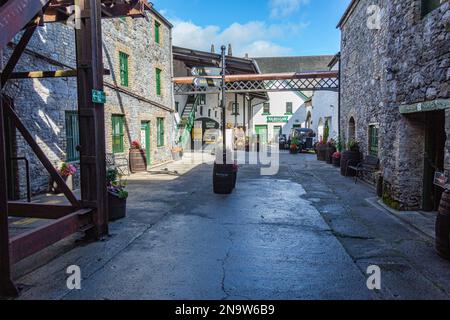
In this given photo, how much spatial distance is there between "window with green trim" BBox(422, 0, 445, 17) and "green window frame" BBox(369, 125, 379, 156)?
434 centimetres

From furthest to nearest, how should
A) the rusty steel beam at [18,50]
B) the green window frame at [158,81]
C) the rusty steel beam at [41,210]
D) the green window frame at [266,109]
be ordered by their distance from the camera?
the green window frame at [266,109] < the green window frame at [158,81] < the rusty steel beam at [41,210] < the rusty steel beam at [18,50]

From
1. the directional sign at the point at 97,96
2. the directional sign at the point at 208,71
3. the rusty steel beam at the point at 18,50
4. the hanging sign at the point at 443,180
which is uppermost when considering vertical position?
the directional sign at the point at 208,71

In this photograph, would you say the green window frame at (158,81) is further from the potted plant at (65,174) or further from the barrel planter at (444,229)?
the barrel planter at (444,229)

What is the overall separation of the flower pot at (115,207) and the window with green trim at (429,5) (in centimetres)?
701

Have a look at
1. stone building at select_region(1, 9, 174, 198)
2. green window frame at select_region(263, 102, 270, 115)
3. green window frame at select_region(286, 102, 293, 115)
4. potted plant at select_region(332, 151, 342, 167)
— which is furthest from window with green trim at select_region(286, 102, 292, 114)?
potted plant at select_region(332, 151, 342, 167)

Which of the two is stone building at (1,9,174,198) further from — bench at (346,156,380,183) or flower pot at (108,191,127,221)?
bench at (346,156,380,183)

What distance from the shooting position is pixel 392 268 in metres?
4.37

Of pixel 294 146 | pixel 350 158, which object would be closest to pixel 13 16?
pixel 350 158

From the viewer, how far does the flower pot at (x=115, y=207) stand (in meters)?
6.59

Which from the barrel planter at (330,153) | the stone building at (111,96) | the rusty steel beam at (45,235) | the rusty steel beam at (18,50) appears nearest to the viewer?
the rusty steel beam at (45,235)

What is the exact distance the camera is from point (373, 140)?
11.1 metres

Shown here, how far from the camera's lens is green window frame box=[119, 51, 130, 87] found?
13695mm

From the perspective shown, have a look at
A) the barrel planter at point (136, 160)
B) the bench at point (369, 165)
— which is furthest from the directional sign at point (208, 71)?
the barrel planter at point (136, 160)

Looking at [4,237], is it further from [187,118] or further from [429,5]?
[187,118]
